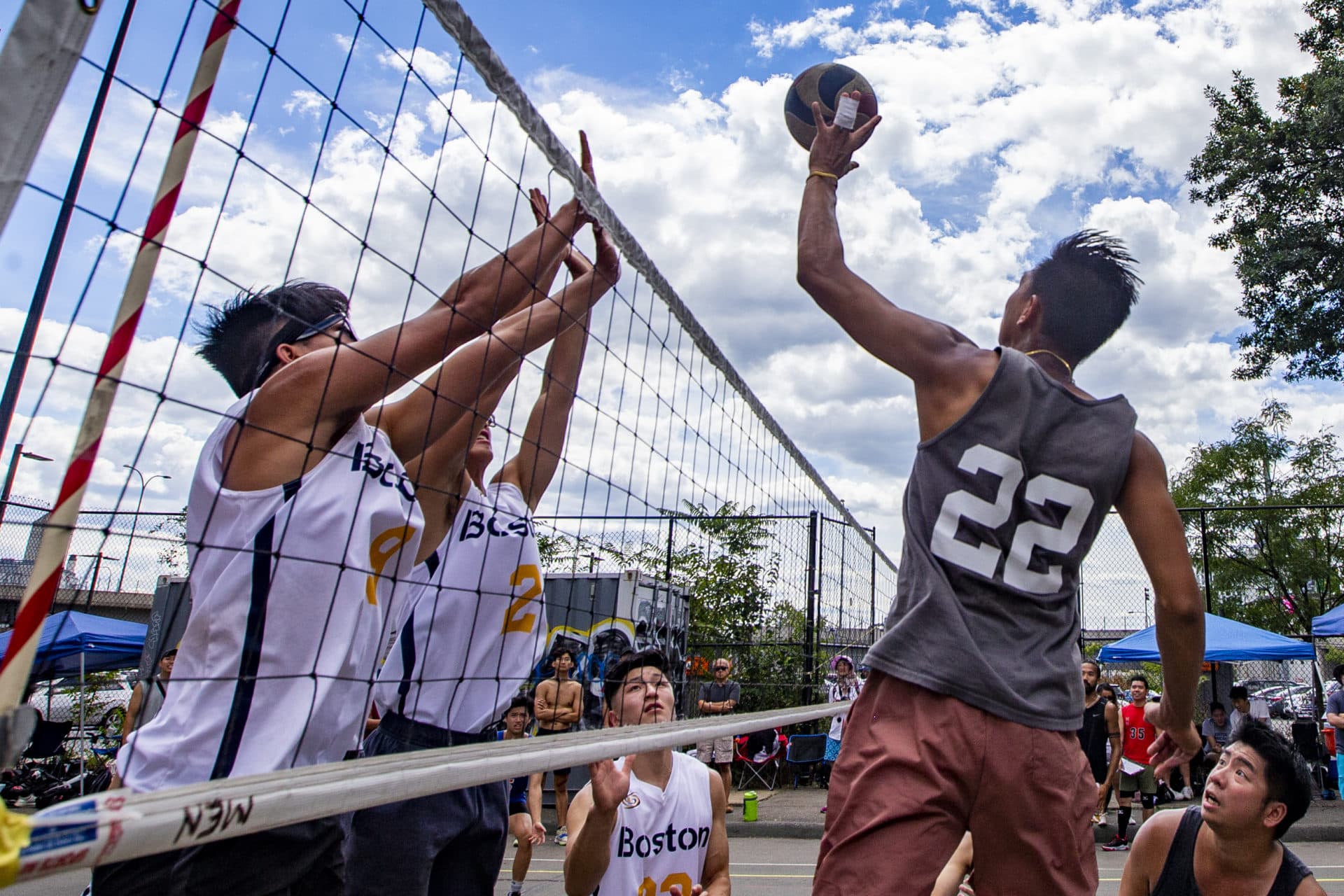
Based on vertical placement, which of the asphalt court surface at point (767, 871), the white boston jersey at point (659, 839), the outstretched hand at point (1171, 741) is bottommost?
the asphalt court surface at point (767, 871)

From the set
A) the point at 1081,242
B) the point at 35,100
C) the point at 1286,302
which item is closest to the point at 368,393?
the point at 35,100

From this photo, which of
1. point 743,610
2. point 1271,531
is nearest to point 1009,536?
point 743,610

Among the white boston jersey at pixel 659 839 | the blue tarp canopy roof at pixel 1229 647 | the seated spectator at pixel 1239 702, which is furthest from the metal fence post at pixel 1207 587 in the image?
the white boston jersey at pixel 659 839

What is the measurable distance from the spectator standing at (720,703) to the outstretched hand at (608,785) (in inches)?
270

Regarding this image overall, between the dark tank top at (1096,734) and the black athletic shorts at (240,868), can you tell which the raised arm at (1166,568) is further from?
the dark tank top at (1096,734)

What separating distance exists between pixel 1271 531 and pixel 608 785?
29264 millimetres

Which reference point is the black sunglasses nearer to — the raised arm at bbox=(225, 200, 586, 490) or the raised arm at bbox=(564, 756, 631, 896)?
the raised arm at bbox=(225, 200, 586, 490)

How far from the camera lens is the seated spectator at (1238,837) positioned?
2.76 metres

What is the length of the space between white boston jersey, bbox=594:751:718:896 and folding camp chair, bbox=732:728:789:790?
967 cm

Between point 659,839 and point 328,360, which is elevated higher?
point 328,360

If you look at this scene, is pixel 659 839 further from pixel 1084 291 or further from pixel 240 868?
pixel 1084 291

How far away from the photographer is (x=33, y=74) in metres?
1.07

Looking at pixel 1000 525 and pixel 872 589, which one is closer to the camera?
pixel 1000 525

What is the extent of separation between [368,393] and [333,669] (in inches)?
20.5
